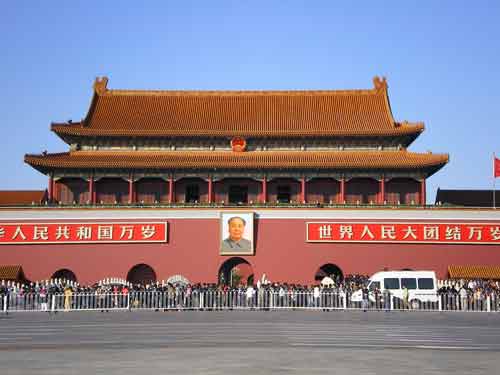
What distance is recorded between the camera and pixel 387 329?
2142cm

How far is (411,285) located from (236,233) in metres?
11.2

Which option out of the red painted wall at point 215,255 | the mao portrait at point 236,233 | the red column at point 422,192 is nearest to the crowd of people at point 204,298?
the red painted wall at point 215,255

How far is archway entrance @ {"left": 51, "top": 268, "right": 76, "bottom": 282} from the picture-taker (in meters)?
39.8

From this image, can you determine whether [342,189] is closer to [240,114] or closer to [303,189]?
[303,189]

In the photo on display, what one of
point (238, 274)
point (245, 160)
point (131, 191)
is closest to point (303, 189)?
point (245, 160)

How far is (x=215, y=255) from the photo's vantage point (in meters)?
39.3

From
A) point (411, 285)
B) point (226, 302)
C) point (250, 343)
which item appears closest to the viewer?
point (250, 343)

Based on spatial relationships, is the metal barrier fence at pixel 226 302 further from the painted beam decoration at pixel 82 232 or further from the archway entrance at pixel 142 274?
the archway entrance at pixel 142 274

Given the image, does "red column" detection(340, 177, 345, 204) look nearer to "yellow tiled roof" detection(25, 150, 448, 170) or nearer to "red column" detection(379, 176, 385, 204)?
"yellow tiled roof" detection(25, 150, 448, 170)

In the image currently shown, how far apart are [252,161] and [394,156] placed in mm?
8224

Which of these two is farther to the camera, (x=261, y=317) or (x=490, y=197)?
(x=490, y=197)

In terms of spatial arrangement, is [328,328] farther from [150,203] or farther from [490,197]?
[490,197]

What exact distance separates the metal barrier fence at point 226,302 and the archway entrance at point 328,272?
32.3ft

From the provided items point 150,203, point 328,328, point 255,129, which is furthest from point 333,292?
point 255,129
